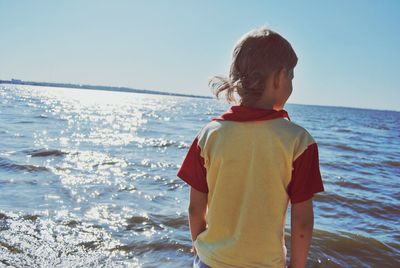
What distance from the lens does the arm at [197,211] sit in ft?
6.88

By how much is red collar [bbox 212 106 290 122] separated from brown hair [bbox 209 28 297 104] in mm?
68

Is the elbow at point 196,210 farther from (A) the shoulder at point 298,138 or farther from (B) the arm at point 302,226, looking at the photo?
(A) the shoulder at point 298,138

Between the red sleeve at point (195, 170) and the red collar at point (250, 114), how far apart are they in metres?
0.22

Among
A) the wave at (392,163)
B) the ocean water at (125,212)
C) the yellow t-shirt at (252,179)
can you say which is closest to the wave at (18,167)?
the ocean water at (125,212)

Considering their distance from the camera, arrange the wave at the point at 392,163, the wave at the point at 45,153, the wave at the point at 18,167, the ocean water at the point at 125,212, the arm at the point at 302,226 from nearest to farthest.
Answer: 1. the arm at the point at 302,226
2. the ocean water at the point at 125,212
3. the wave at the point at 18,167
4. the wave at the point at 45,153
5. the wave at the point at 392,163

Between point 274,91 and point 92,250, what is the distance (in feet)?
12.3

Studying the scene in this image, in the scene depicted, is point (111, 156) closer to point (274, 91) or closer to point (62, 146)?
point (62, 146)

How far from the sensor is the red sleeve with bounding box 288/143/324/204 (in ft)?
5.93

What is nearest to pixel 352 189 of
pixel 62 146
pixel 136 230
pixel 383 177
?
pixel 383 177

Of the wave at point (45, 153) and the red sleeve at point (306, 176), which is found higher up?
the red sleeve at point (306, 176)

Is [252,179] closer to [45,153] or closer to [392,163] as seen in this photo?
[45,153]

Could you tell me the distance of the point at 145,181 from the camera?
873cm

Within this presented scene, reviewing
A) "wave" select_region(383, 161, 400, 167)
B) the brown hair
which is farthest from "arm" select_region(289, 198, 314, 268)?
"wave" select_region(383, 161, 400, 167)

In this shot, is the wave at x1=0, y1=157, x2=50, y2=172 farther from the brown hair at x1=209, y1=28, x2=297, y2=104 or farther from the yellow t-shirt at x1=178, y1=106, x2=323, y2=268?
the brown hair at x1=209, y1=28, x2=297, y2=104
